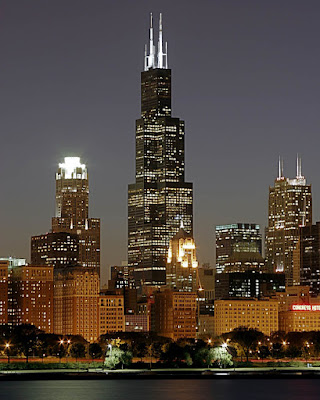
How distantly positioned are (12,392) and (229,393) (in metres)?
31.5

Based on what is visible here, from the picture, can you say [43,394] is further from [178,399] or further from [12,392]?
[178,399]

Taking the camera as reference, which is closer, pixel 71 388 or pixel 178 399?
pixel 178 399

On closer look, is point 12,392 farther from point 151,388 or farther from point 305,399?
point 305,399

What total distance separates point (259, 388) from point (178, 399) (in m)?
19.8

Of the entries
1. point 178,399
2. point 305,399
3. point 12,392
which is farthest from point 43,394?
point 305,399

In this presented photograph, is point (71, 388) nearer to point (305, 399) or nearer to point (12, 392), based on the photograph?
point (12, 392)

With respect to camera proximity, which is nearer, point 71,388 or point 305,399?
point 305,399

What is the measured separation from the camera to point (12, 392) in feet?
632

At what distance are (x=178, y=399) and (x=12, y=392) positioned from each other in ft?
87.1

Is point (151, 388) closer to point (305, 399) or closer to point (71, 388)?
point (71, 388)

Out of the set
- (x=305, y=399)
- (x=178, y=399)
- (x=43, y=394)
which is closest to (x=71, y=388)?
(x=43, y=394)

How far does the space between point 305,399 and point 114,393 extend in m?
27.9

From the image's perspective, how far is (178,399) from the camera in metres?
181

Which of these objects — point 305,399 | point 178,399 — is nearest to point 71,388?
point 178,399
